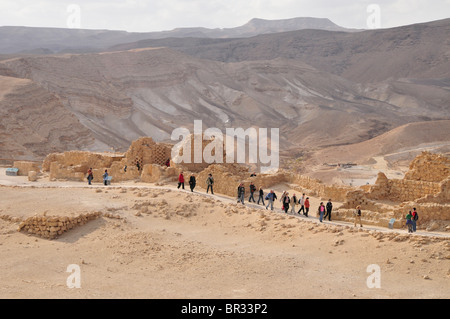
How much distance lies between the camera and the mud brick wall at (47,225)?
12320 mm

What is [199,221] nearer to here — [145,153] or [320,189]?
[320,189]

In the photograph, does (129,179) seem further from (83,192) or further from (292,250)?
(292,250)

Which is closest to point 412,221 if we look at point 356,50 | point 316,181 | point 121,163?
point 316,181

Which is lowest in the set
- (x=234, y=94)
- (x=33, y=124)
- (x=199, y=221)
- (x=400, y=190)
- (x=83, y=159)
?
(x=199, y=221)

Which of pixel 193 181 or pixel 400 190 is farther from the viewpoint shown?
pixel 193 181

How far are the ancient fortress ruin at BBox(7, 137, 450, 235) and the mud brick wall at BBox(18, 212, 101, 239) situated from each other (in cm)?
503

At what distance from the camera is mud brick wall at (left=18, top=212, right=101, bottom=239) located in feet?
40.4

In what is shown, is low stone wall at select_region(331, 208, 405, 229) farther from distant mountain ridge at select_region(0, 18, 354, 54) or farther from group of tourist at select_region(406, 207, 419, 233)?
distant mountain ridge at select_region(0, 18, 354, 54)

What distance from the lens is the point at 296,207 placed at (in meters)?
14.7

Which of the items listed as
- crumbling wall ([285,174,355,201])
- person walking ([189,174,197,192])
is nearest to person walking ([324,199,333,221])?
crumbling wall ([285,174,355,201])

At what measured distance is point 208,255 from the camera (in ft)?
35.6

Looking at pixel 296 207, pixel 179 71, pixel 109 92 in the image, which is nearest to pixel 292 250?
pixel 296 207

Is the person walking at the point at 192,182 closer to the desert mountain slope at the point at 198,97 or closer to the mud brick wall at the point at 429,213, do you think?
the mud brick wall at the point at 429,213

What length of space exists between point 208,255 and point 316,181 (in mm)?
6458
